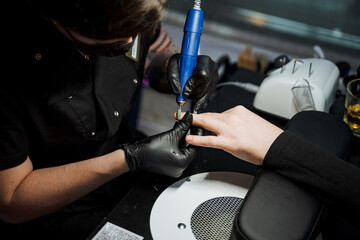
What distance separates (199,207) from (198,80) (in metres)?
0.33

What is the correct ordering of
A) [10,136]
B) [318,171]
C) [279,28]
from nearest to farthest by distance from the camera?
[318,171] < [10,136] < [279,28]

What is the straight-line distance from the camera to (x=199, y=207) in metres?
0.61

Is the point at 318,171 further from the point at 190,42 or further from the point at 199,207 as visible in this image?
the point at 190,42

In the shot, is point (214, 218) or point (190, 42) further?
point (190, 42)

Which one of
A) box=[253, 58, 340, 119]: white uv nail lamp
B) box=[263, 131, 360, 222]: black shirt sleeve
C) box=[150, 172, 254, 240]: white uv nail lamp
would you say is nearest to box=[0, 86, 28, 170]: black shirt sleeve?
box=[150, 172, 254, 240]: white uv nail lamp

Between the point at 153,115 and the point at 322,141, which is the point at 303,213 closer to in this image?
the point at 322,141

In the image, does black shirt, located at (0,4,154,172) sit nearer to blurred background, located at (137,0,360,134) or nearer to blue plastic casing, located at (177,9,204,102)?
blue plastic casing, located at (177,9,204,102)

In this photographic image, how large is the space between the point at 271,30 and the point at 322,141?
1018 millimetres

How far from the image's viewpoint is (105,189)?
905 mm

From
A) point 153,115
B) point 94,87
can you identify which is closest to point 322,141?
point 94,87

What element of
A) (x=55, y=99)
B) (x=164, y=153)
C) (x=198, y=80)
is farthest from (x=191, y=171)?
(x=55, y=99)

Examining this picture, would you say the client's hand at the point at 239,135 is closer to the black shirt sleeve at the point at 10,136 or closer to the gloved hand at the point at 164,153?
the gloved hand at the point at 164,153

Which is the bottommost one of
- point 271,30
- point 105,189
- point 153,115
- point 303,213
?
point 153,115

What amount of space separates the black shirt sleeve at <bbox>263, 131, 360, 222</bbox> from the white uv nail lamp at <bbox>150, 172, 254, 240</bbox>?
0.42ft
